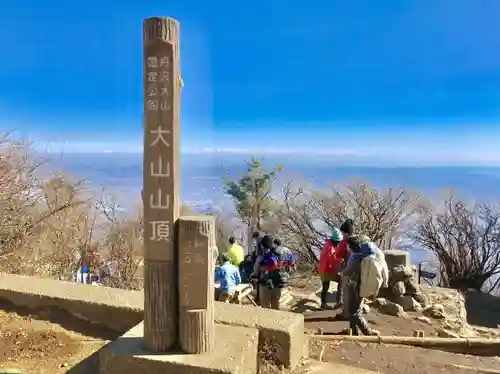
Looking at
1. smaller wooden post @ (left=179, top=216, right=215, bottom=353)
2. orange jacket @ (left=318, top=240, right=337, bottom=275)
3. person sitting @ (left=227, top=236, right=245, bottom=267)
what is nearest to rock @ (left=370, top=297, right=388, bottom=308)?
orange jacket @ (left=318, top=240, right=337, bottom=275)

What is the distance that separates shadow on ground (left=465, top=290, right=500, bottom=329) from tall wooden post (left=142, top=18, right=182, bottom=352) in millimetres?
10224

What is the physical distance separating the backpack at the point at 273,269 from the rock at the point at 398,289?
2388mm

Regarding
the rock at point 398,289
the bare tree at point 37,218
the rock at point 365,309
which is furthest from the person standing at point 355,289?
the bare tree at point 37,218

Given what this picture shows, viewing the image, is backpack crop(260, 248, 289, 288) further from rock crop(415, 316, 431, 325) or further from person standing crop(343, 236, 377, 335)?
rock crop(415, 316, 431, 325)

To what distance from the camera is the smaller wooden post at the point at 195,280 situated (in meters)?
3.17

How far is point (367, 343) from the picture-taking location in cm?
507

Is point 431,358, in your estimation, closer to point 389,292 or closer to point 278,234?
point 389,292

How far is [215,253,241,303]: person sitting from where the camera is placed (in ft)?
23.8

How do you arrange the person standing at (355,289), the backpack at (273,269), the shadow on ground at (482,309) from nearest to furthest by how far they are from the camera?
the person standing at (355,289), the backpack at (273,269), the shadow on ground at (482,309)

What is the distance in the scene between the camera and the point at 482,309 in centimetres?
1211

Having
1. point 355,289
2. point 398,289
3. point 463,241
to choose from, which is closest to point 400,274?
point 398,289

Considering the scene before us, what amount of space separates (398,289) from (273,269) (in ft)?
8.72

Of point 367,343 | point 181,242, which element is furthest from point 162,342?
point 367,343

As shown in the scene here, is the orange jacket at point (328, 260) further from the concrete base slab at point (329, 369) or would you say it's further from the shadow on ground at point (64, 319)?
the shadow on ground at point (64, 319)
